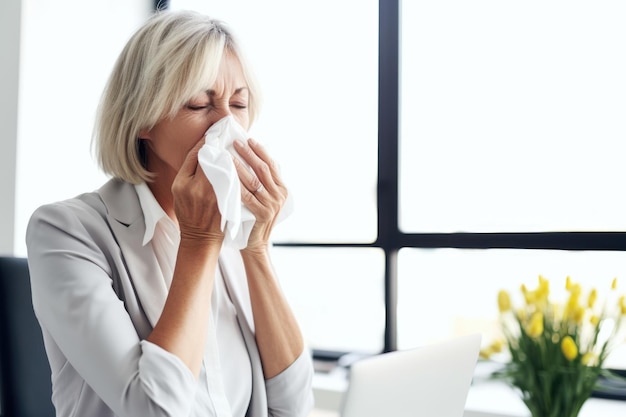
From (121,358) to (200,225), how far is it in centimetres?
26

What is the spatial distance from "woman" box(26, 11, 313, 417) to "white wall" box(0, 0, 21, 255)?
122cm

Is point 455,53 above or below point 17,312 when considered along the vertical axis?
above

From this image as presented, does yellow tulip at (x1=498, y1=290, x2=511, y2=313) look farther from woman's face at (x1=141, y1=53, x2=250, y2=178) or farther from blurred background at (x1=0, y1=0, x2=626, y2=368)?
blurred background at (x1=0, y1=0, x2=626, y2=368)

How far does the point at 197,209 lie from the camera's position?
113 cm

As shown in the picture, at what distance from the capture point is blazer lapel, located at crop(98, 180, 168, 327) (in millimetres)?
1148

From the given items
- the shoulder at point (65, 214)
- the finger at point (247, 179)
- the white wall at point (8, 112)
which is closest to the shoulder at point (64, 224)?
the shoulder at point (65, 214)

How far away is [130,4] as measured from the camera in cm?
281

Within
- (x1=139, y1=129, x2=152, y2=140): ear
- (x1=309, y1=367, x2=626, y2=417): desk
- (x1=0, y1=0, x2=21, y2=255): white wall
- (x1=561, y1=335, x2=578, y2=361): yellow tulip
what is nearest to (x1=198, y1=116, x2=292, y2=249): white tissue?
(x1=139, y1=129, x2=152, y2=140): ear

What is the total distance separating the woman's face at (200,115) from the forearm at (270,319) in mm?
242

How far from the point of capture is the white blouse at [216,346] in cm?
114

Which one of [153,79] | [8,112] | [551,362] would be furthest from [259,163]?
[8,112]

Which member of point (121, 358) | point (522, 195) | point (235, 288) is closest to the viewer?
point (121, 358)

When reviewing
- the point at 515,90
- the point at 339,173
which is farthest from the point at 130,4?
the point at 515,90

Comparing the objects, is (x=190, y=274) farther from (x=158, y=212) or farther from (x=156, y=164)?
(x=156, y=164)
